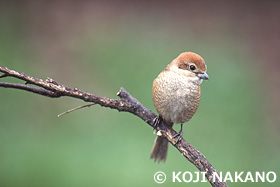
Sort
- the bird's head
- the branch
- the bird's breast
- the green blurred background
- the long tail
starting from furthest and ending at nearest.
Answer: the green blurred background, the long tail, the bird's breast, the bird's head, the branch

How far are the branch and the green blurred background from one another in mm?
1819

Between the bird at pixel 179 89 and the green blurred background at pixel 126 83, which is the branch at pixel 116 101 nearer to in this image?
the bird at pixel 179 89

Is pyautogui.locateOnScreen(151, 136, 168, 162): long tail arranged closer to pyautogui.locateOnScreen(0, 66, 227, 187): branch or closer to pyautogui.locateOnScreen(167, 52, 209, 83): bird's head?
pyautogui.locateOnScreen(0, 66, 227, 187): branch

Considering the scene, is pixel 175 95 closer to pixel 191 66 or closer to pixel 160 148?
pixel 191 66

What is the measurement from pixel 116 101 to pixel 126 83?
3.19 m

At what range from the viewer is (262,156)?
4.89 m

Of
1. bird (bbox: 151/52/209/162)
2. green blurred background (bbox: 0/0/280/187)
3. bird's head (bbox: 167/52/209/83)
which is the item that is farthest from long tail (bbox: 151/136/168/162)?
green blurred background (bbox: 0/0/280/187)

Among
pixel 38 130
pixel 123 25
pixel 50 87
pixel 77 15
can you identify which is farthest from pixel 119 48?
pixel 50 87

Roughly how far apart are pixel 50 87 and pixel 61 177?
2.28 meters

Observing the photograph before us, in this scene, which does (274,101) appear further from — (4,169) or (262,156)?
(4,169)

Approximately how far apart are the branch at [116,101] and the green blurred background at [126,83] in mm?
1819

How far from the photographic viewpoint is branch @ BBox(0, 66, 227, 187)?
6.77 ft

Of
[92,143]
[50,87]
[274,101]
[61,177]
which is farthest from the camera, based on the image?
[274,101]

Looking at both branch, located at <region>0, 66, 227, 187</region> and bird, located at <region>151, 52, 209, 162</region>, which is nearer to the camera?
branch, located at <region>0, 66, 227, 187</region>
